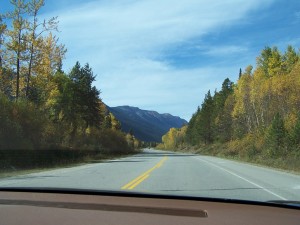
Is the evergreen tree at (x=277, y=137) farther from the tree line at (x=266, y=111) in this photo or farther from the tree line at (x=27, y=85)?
the tree line at (x=27, y=85)

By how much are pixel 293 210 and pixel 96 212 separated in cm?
162

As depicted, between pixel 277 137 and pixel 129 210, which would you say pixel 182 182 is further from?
pixel 277 137

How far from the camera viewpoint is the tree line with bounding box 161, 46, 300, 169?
136 feet

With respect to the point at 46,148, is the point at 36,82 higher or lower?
higher

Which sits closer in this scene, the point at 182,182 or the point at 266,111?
the point at 182,182

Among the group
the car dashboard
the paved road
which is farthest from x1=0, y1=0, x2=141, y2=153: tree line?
the car dashboard

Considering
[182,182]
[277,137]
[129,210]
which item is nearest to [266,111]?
[277,137]

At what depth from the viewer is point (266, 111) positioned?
68.6 m

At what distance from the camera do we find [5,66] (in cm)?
3925

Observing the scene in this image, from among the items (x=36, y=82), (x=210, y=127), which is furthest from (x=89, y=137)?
(x=210, y=127)

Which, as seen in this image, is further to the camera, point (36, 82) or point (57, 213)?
point (36, 82)

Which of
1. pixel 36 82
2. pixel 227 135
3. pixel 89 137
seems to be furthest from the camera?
pixel 227 135

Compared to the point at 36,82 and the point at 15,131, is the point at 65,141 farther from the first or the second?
the point at 15,131

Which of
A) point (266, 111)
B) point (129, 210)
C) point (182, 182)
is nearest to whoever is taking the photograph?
point (129, 210)
